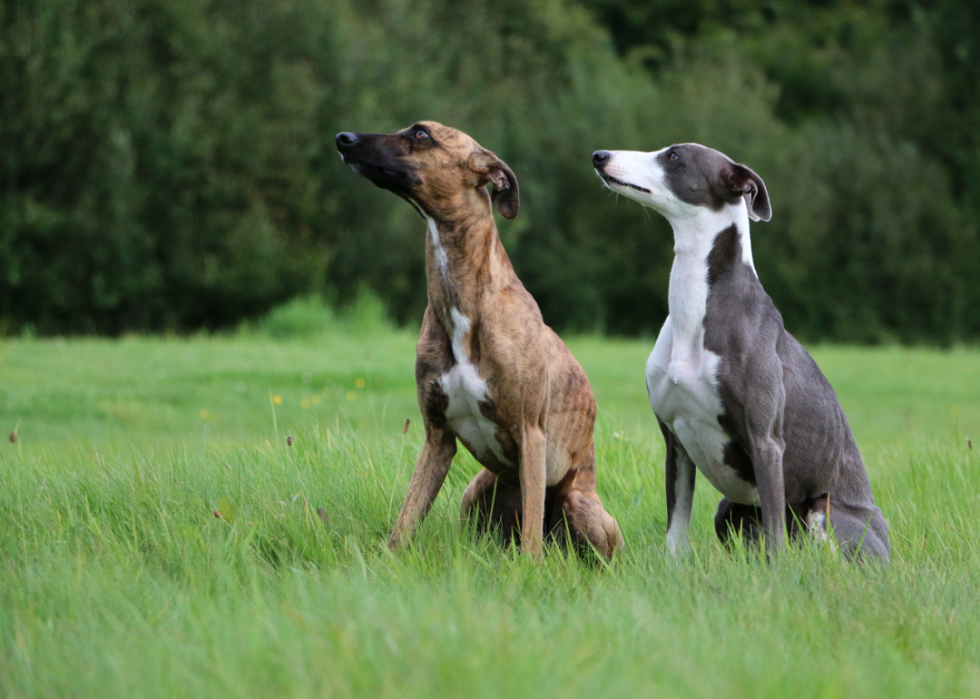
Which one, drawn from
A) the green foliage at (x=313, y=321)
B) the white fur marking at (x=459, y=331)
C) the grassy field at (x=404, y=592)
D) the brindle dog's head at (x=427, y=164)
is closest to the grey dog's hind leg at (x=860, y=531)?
the grassy field at (x=404, y=592)

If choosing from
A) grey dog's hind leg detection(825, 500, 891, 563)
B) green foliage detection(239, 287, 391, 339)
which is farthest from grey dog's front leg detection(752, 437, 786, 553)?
green foliage detection(239, 287, 391, 339)

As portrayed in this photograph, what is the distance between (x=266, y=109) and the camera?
16688mm

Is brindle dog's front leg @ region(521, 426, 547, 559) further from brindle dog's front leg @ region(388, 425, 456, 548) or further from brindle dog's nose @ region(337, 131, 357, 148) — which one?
brindle dog's nose @ region(337, 131, 357, 148)

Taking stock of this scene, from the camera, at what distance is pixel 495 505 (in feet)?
13.5

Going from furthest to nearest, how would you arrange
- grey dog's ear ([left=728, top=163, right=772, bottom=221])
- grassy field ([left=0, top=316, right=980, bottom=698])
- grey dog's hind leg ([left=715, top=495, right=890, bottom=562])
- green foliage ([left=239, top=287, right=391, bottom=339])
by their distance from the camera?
1. green foliage ([left=239, top=287, right=391, bottom=339])
2. grey dog's ear ([left=728, top=163, right=772, bottom=221])
3. grey dog's hind leg ([left=715, top=495, right=890, bottom=562])
4. grassy field ([left=0, top=316, right=980, bottom=698])

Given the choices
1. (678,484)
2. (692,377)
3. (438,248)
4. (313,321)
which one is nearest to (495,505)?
(678,484)

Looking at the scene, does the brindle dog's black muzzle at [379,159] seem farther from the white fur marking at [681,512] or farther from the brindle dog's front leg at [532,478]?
the white fur marking at [681,512]

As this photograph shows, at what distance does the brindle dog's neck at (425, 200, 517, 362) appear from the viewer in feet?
12.2

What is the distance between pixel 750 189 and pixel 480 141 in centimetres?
1703

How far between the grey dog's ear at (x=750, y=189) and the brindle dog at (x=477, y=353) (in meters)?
0.90

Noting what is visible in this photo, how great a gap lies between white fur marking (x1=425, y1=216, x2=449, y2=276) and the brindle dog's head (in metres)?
0.05

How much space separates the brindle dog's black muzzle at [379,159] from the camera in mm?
3754

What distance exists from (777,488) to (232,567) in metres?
2.02

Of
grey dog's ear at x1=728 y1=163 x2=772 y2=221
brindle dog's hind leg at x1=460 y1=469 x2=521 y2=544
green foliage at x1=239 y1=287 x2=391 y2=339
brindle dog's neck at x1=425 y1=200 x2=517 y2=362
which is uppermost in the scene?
grey dog's ear at x1=728 y1=163 x2=772 y2=221
